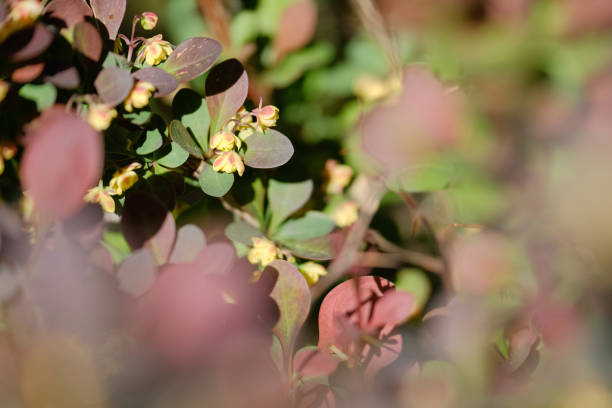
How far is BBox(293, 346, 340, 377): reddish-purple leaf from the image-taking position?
56 centimetres

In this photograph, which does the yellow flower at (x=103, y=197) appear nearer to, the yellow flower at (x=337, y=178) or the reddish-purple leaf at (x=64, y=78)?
the reddish-purple leaf at (x=64, y=78)

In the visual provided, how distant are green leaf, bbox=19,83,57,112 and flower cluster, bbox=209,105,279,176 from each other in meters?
0.17

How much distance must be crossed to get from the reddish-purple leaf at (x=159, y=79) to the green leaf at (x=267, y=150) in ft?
0.40

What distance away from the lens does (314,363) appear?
0.57 m

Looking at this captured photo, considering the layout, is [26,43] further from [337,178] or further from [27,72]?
[337,178]

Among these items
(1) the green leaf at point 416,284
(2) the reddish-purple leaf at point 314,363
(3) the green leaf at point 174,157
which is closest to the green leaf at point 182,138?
(3) the green leaf at point 174,157

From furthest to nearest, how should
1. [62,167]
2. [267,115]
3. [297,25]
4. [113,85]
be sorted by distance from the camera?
1. [297,25]
2. [267,115]
3. [113,85]
4. [62,167]

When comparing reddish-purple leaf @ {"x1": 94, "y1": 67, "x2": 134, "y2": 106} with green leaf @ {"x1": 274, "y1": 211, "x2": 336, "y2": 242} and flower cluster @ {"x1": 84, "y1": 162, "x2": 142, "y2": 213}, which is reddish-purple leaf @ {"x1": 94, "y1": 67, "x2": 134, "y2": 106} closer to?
flower cluster @ {"x1": 84, "y1": 162, "x2": 142, "y2": 213}

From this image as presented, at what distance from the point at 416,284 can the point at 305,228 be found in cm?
24

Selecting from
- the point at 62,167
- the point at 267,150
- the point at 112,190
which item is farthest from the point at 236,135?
the point at 62,167

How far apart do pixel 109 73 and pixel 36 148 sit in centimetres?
14

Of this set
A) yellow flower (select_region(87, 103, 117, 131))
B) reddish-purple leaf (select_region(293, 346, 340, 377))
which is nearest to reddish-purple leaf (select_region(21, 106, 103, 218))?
yellow flower (select_region(87, 103, 117, 131))

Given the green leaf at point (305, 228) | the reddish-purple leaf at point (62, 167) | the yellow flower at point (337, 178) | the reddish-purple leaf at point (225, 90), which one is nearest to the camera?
the reddish-purple leaf at point (62, 167)

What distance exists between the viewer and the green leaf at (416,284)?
853 mm
